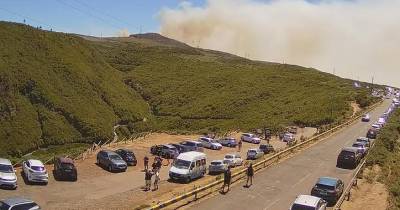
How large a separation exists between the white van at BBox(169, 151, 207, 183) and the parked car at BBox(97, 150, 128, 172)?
6.50 m

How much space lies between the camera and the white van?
37.9 meters

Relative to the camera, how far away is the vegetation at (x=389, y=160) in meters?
37.0

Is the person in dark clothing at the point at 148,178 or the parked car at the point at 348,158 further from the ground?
the parked car at the point at 348,158

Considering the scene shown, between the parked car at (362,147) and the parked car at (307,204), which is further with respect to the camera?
the parked car at (362,147)

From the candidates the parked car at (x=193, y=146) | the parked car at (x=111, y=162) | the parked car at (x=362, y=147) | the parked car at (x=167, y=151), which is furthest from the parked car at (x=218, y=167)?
the parked car at (x=362, y=147)

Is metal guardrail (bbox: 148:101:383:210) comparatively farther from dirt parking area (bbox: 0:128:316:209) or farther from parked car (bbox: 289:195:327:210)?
parked car (bbox: 289:195:327:210)

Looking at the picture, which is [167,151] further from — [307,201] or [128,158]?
[307,201]

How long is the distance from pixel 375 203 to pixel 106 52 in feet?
521

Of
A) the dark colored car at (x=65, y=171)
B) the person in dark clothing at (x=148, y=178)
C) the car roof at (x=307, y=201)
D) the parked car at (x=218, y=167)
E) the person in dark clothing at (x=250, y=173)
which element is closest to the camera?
the car roof at (x=307, y=201)

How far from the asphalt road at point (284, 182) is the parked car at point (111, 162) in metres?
12.2

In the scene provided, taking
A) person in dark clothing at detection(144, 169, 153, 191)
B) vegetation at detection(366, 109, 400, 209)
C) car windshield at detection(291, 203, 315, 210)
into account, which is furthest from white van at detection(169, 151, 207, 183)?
vegetation at detection(366, 109, 400, 209)

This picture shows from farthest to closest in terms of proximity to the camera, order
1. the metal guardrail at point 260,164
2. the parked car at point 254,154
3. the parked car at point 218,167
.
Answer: the parked car at point 254,154, the parked car at point 218,167, the metal guardrail at point 260,164

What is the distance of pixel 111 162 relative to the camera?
1716 inches

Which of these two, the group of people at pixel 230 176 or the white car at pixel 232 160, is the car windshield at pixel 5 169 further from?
the white car at pixel 232 160
